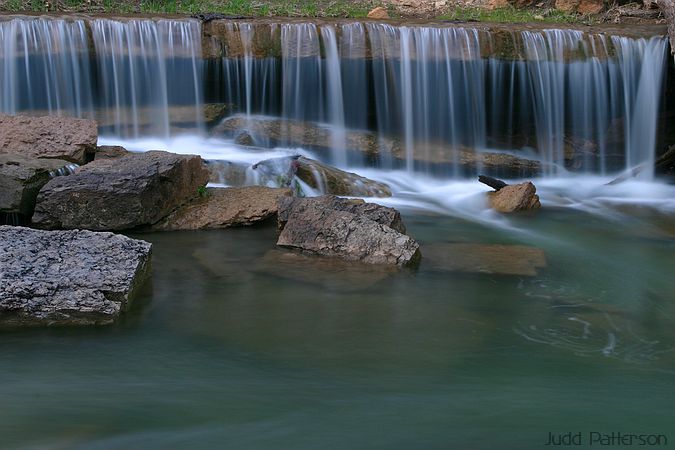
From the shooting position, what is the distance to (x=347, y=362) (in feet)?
16.3

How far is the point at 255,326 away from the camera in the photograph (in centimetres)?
560

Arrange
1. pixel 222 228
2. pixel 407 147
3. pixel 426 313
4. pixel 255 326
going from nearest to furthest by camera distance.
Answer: pixel 255 326 < pixel 426 313 < pixel 222 228 < pixel 407 147

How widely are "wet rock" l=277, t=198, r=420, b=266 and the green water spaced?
241 millimetres

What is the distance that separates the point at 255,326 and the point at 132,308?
2.97 feet

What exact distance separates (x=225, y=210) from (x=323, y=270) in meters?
1.82

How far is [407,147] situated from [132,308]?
6374mm

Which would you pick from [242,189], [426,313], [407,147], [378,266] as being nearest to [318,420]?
[426,313]

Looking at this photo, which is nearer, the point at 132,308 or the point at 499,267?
the point at 132,308

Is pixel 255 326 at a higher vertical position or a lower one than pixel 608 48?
lower

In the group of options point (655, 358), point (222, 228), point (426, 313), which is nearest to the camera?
point (655, 358)

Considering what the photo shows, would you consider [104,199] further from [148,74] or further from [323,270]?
[148,74]

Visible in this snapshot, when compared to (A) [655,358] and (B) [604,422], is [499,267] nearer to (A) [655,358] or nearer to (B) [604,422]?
(A) [655,358]

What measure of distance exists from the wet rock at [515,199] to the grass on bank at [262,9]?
463cm

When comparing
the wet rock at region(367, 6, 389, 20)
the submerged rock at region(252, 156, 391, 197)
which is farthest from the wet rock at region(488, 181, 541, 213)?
the wet rock at region(367, 6, 389, 20)
